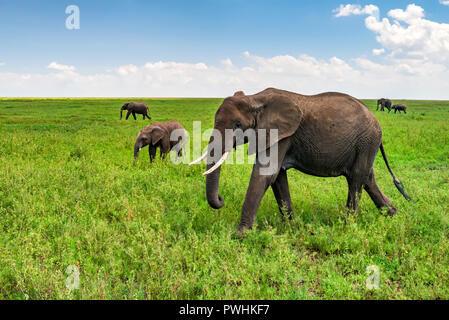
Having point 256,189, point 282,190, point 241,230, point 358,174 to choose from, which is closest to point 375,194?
point 358,174

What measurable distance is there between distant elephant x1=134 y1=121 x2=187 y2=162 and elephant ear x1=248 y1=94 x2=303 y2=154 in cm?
661

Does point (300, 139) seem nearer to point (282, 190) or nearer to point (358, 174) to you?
point (282, 190)

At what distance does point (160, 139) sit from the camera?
11.1 meters

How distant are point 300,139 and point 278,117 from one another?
1.92 ft

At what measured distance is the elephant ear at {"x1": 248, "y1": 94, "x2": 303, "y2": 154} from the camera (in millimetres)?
4777

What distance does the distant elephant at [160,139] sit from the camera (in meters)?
10.7

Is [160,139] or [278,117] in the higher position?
[278,117]

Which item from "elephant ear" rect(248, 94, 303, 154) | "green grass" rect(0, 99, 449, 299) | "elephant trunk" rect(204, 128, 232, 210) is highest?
"elephant ear" rect(248, 94, 303, 154)

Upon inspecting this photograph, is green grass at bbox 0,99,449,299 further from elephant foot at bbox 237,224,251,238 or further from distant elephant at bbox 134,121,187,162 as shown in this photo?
distant elephant at bbox 134,121,187,162

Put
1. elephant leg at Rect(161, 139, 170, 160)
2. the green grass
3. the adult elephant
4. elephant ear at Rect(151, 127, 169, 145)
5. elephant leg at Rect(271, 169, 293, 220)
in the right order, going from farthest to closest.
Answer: elephant leg at Rect(161, 139, 170, 160)
elephant ear at Rect(151, 127, 169, 145)
elephant leg at Rect(271, 169, 293, 220)
the adult elephant
the green grass

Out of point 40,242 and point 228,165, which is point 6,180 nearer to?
point 40,242

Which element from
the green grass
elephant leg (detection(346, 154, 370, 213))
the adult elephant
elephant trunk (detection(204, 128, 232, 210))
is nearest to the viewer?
the green grass

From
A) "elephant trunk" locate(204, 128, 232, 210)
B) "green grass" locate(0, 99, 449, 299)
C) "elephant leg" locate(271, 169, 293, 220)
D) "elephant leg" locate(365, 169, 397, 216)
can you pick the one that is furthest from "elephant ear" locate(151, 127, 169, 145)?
"elephant leg" locate(365, 169, 397, 216)

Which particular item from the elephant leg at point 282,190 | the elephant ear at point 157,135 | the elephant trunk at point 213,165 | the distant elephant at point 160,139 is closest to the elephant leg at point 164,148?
the distant elephant at point 160,139
